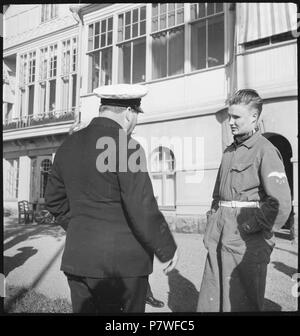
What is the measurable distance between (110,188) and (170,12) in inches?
55.9

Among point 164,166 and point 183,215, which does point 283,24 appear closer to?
point 164,166

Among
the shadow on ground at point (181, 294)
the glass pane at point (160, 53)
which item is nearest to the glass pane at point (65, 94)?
the glass pane at point (160, 53)

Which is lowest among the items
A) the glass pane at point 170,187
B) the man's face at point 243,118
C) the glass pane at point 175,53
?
the glass pane at point 170,187

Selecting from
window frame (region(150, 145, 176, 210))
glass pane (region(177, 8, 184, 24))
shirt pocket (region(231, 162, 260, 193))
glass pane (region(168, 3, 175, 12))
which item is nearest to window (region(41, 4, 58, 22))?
glass pane (region(168, 3, 175, 12))

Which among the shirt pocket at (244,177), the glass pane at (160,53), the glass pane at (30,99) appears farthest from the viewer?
the glass pane at (160,53)

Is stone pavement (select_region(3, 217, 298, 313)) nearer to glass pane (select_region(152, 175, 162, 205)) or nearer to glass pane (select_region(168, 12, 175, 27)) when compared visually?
glass pane (select_region(152, 175, 162, 205))

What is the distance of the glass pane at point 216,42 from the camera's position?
2.39m

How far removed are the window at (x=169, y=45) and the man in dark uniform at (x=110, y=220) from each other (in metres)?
0.89

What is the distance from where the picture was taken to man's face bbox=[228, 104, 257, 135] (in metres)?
1.70

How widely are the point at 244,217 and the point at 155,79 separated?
113cm

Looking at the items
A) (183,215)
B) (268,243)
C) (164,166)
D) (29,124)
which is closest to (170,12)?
(164,166)

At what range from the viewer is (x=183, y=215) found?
7.00 feet

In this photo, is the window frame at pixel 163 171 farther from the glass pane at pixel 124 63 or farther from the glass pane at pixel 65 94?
the glass pane at pixel 65 94

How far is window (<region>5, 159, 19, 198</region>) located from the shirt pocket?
4.30ft
